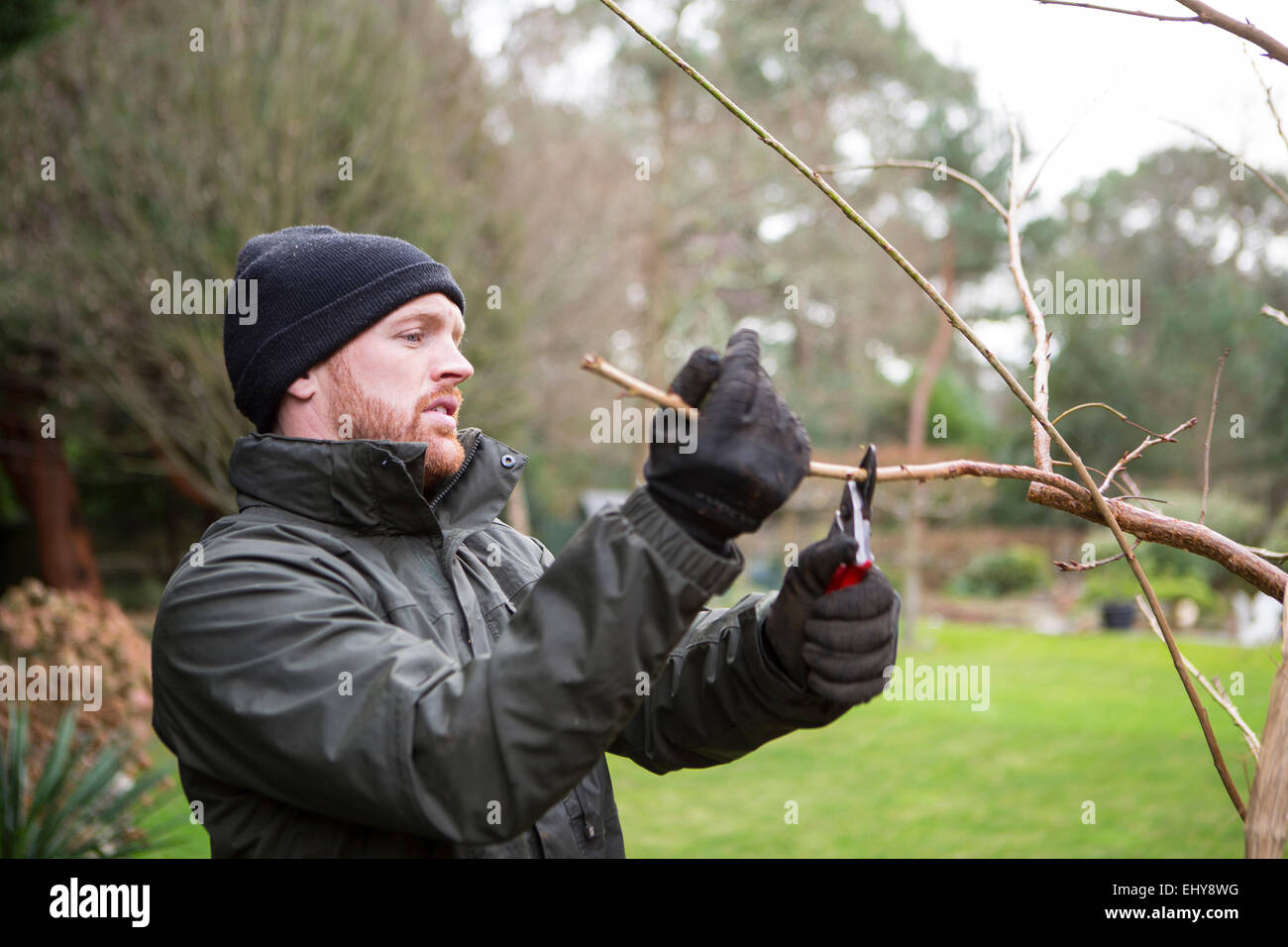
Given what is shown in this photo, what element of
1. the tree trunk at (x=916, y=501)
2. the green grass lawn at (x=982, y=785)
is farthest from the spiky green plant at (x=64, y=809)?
the tree trunk at (x=916, y=501)

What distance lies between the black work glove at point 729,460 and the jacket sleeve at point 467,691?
0.12 ft

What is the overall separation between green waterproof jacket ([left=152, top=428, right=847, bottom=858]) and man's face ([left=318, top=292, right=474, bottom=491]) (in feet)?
0.30

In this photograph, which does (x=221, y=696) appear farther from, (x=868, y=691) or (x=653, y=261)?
(x=653, y=261)

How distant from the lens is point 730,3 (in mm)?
14242

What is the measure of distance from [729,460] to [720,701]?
696 millimetres

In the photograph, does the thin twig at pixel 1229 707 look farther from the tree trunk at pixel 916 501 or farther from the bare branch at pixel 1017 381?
the tree trunk at pixel 916 501

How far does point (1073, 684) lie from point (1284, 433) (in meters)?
8.03

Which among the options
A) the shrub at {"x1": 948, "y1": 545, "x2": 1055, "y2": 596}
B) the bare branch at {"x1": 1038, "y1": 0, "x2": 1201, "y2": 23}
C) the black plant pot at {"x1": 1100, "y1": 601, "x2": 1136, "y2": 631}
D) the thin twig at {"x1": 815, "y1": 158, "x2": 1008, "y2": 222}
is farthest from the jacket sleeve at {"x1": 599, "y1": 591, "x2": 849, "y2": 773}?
the shrub at {"x1": 948, "y1": 545, "x2": 1055, "y2": 596}

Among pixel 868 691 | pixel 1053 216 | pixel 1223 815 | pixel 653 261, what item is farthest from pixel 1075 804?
pixel 1053 216

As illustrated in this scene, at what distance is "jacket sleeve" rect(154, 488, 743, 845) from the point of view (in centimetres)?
125

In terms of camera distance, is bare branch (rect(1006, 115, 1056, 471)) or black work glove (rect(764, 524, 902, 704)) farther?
bare branch (rect(1006, 115, 1056, 471))

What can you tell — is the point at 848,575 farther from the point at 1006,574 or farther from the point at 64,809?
the point at 1006,574

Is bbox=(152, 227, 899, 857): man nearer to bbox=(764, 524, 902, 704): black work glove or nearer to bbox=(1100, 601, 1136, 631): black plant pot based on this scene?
bbox=(764, 524, 902, 704): black work glove

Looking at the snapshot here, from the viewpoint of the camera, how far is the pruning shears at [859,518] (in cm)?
143
